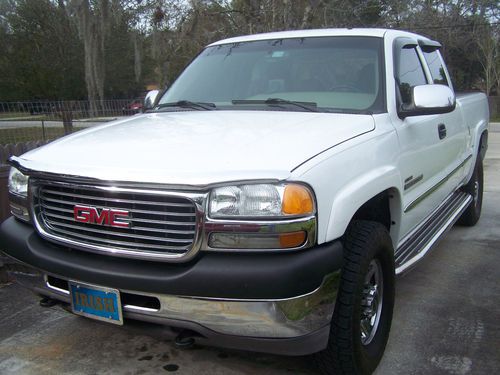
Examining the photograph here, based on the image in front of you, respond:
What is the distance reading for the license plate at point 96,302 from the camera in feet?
7.64

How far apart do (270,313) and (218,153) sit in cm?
72

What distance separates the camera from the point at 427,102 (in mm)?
3102

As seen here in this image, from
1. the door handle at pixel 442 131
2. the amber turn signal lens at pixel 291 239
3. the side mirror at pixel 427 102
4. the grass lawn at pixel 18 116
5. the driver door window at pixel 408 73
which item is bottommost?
the amber turn signal lens at pixel 291 239

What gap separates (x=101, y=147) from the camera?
2617 mm

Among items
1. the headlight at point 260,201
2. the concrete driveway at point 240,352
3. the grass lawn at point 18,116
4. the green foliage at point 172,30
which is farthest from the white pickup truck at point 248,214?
the green foliage at point 172,30

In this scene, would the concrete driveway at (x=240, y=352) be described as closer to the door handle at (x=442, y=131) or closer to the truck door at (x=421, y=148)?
the truck door at (x=421, y=148)

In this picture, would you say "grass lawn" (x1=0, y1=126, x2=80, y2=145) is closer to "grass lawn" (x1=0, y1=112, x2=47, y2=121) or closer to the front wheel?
"grass lawn" (x1=0, y1=112, x2=47, y2=121)

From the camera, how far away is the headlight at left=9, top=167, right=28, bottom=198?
8.95ft

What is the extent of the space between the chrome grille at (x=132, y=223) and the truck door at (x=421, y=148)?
1453mm

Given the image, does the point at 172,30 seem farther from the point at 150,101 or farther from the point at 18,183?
the point at 18,183

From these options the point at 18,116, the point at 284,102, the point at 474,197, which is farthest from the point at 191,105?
the point at 18,116

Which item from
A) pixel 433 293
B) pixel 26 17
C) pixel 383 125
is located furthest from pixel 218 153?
pixel 26 17

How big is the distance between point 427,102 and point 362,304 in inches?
49.6

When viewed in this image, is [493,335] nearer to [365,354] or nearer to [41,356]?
[365,354]
